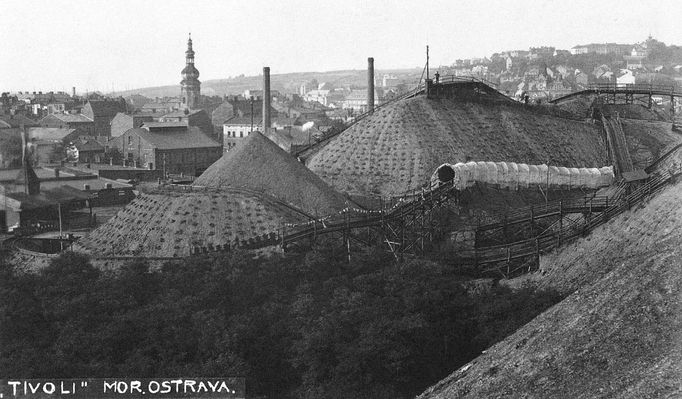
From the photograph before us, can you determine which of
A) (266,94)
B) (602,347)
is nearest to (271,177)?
(602,347)

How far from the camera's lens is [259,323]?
23.3 m

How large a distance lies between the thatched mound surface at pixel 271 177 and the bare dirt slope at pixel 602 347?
16256 mm

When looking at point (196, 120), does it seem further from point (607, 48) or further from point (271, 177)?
point (607, 48)

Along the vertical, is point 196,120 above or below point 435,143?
above

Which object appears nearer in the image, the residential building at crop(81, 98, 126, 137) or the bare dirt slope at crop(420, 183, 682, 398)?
the bare dirt slope at crop(420, 183, 682, 398)

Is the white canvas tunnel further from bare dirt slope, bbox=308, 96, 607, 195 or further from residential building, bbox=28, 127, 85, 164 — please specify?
residential building, bbox=28, 127, 85, 164

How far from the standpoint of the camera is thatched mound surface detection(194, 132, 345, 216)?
36.0 m

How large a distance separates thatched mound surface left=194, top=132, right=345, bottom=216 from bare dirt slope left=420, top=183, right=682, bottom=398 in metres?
16.3

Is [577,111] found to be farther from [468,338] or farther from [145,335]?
[145,335]

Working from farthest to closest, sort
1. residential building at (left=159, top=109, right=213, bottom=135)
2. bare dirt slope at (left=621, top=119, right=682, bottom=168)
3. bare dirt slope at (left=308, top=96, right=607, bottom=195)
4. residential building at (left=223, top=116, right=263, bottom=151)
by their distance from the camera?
Answer: residential building at (left=159, top=109, right=213, bottom=135), residential building at (left=223, top=116, right=263, bottom=151), bare dirt slope at (left=621, top=119, right=682, bottom=168), bare dirt slope at (left=308, top=96, right=607, bottom=195)

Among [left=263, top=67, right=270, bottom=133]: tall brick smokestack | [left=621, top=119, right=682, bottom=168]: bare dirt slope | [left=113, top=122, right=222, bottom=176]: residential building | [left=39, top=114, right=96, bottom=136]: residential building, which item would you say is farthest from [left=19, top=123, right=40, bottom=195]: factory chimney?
[left=39, top=114, right=96, bottom=136]: residential building

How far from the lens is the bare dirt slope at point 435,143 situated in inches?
1859

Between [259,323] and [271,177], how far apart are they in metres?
14.3

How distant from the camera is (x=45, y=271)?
84.0 feet
